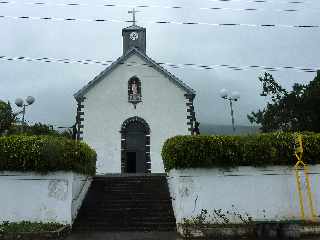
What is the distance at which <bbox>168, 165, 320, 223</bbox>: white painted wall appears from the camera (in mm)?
14008

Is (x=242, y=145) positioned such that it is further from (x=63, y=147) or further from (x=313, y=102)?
(x=313, y=102)

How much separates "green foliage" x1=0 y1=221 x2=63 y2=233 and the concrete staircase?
3.43 ft

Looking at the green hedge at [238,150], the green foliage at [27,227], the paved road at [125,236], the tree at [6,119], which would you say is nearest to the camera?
the paved road at [125,236]

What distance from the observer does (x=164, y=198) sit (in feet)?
55.2

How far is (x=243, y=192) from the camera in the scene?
14.2 meters

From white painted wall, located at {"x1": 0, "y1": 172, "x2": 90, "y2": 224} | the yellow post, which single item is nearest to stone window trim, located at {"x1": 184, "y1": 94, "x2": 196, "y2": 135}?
the yellow post

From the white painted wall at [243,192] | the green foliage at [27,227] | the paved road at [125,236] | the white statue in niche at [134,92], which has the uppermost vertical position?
the white statue in niche at [134,92]

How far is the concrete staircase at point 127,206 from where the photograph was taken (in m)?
14.5

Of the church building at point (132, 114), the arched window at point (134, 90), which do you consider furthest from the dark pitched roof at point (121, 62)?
the arched window at point (134, 90)

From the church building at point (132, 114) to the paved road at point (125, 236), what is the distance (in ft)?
36.3

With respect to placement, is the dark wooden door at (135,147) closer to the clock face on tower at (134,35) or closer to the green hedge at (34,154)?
the clock face on tower at (134,35)

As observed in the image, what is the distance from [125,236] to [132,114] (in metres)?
13.3

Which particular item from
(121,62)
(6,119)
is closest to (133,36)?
(121,62)

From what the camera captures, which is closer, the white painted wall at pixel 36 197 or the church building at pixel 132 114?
the white painted wall at pixel 36 197
